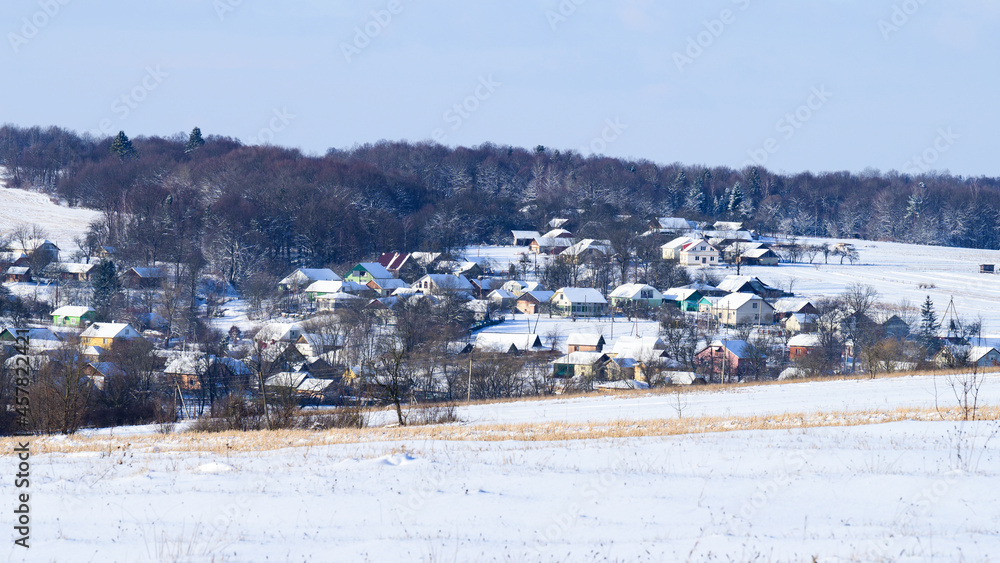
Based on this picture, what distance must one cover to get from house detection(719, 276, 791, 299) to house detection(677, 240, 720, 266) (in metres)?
16.2

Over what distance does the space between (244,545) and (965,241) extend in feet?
397

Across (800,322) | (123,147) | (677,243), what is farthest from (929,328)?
(123,147)

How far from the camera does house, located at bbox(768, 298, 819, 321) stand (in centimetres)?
5709

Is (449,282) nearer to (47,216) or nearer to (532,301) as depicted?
(532,301)

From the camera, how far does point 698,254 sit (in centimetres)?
8631

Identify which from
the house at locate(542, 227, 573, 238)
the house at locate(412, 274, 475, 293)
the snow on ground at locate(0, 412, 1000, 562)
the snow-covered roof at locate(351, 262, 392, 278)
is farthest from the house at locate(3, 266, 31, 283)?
the snow on ground at locate(0, 412, 1000, 562)

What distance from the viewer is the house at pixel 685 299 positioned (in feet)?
211

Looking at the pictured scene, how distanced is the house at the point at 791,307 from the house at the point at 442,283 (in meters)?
24.7

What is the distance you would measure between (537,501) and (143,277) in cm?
6717

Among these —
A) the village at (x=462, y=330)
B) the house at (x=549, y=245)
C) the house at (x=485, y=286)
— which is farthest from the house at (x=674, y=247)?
the house at (x=485, y=286)

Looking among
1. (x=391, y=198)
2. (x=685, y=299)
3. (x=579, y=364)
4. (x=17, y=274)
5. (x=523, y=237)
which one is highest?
(x=391, y=198)

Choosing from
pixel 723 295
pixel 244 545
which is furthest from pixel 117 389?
pixel 723 295

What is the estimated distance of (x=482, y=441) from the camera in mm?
13078

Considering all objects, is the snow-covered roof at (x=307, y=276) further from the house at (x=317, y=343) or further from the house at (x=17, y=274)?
the house at (x=17, y=274)
